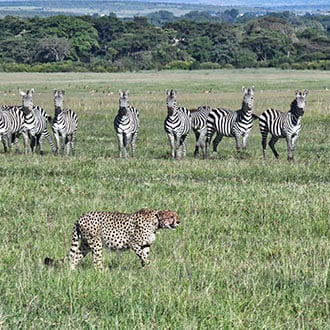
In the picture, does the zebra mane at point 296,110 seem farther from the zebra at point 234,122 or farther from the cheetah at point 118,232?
the cheetah at point 118,232

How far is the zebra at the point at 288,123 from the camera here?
19.8 m

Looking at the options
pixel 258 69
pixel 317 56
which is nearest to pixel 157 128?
pixel 258 69

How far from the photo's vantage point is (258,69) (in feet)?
275

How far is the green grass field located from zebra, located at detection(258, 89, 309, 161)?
2.18 metres

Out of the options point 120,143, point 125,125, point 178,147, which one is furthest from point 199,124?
point 120,143

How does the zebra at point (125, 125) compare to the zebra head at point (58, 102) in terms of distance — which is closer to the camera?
the zebra at point (125, 125)

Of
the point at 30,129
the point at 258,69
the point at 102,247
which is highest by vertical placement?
the point at 102,247

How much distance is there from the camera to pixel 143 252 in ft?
25.4

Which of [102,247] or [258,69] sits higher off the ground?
[102,247]

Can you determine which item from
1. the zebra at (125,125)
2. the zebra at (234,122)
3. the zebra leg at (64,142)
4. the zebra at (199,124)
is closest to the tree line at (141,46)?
the zebra at (199,124)

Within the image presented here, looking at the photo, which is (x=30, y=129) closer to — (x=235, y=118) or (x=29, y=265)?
(x=235, y=118)

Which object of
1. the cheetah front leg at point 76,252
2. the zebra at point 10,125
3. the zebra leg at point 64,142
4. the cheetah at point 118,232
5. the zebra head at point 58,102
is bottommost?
the zebra leg at point 64,142

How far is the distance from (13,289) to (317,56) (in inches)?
3393

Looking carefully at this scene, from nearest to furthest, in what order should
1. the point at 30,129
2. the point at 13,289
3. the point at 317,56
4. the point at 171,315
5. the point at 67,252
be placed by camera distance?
1. the point at 171,315
2. the point at 13,289
3. the point at 67,252
4. the point at 30,129
5. the point at 317,56
